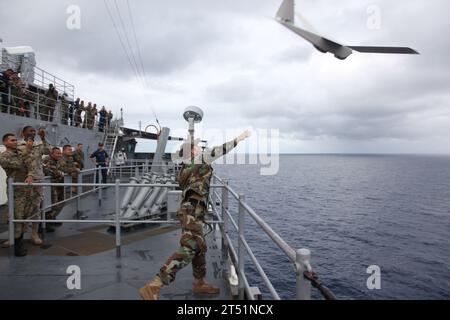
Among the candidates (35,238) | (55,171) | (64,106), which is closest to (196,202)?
(35,238)

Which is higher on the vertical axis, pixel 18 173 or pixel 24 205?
pixel 18 173

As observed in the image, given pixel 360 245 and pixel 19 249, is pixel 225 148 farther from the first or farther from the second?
pixel 360 245

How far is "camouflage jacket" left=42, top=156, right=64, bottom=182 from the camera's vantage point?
7.02 meters

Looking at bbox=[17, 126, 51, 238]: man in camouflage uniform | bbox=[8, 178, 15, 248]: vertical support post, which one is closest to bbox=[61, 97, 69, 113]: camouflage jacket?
bbox=[17, 126, 51, 238]: man in camouflage uniform

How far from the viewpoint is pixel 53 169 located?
707 cm

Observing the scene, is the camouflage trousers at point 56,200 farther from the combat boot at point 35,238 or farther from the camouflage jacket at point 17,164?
the camouflage jacket at point 17,164

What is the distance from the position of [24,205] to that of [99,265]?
173 cm

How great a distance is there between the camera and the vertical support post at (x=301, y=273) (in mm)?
1959

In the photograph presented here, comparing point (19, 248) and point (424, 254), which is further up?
point (19, 248)

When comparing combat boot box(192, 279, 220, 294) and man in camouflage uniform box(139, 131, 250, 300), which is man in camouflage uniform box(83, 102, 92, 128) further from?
combat boot box(192, 279, 220, 294)
